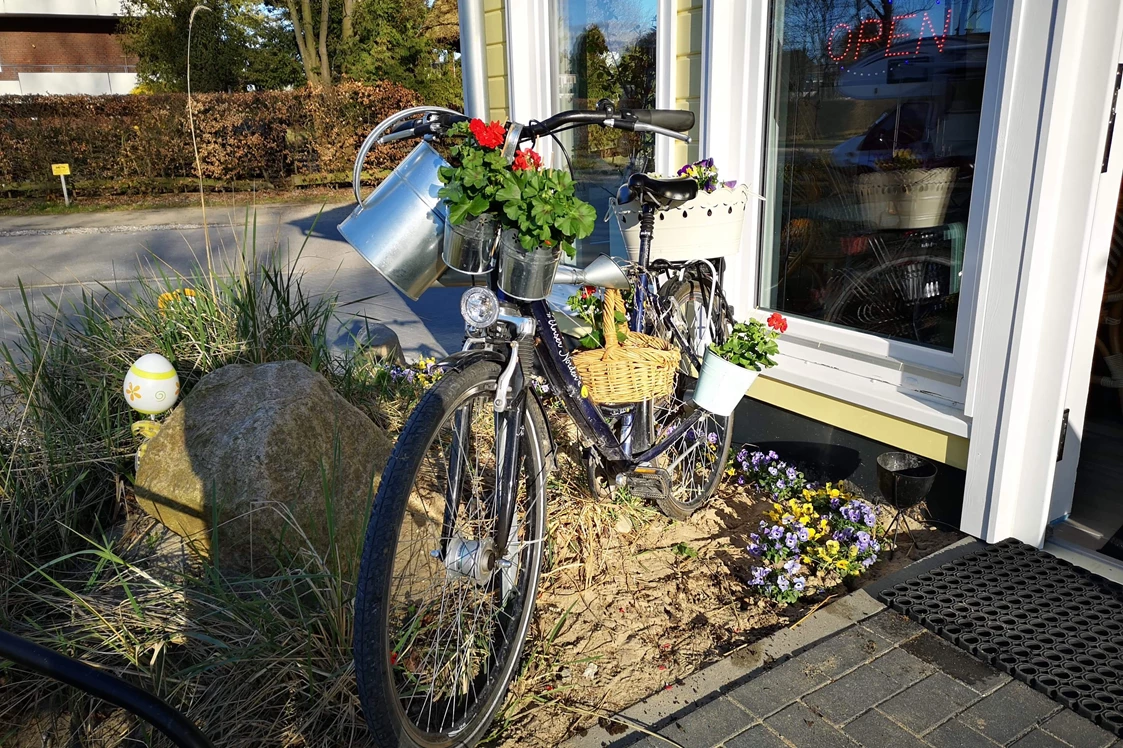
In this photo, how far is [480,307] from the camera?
1845 mm

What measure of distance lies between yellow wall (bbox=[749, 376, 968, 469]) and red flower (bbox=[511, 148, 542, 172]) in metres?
1.85

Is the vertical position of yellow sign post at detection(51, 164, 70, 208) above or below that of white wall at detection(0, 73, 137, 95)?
below

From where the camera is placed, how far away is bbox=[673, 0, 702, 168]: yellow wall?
11.6 ft

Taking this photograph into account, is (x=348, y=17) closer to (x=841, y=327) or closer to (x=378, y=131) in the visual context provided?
(x=841, y=327)

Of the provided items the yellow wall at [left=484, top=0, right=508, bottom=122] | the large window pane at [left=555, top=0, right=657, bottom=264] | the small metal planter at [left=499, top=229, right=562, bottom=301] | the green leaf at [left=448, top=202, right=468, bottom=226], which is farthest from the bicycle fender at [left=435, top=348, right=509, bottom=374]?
the yellow wall at [left=484, top=0, right=508, bottom=122]

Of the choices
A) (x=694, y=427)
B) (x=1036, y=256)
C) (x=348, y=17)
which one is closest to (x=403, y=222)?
(x=694, y=427)

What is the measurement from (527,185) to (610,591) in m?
1.47

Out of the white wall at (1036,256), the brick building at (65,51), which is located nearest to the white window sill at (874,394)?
the white wall at (1036,256)

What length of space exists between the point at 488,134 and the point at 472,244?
9.7 inches

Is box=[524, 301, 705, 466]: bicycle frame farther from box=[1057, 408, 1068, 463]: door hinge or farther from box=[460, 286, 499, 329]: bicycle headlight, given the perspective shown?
box=[1057, 408, 1068, 463]: door hinge

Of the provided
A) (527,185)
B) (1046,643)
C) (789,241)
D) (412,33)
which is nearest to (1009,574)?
(1046,643)

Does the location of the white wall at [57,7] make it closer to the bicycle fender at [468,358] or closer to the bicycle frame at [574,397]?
the bicycle frame at [574,397]

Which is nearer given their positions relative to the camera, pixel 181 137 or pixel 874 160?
pixel 874 160

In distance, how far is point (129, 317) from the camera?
11.9 feet
